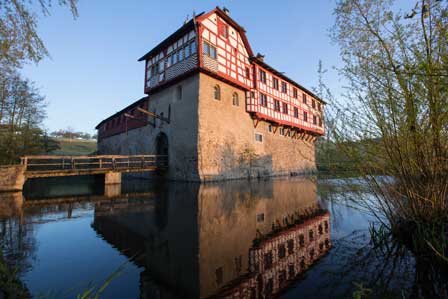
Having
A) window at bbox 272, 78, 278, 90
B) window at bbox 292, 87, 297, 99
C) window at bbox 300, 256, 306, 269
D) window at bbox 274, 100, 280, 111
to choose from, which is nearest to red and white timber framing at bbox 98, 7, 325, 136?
window at bbox 274, 100, 280, 111

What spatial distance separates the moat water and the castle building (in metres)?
8.86

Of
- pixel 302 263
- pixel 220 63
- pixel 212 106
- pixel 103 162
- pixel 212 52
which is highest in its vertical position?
pixel 212 52

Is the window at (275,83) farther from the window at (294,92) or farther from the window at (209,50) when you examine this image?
the window at (209,50)

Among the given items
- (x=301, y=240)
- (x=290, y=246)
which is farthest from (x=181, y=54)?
(x=290, y=246)

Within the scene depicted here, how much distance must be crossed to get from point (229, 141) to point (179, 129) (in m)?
3.70

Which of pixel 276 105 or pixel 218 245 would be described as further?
pixel 276 105

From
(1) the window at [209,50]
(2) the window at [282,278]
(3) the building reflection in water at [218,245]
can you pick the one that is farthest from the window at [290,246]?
(1) the window at [209,50]

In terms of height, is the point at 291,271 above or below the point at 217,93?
below

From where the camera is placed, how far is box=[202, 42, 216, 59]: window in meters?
13.9

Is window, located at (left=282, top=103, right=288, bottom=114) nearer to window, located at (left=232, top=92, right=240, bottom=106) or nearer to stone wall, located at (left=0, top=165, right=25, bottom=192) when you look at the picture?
window, located at (left=232, top=92, right=240, bottom=106)

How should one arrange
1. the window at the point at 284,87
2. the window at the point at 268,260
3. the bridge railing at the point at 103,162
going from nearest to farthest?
1. the window at the point at 268,260
2. the bridge railing at the point at 103,162
3. the window at the point at 284,87

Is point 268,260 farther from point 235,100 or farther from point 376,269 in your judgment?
point 235,100

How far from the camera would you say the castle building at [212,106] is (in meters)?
13.9

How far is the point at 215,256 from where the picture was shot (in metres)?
3.23
